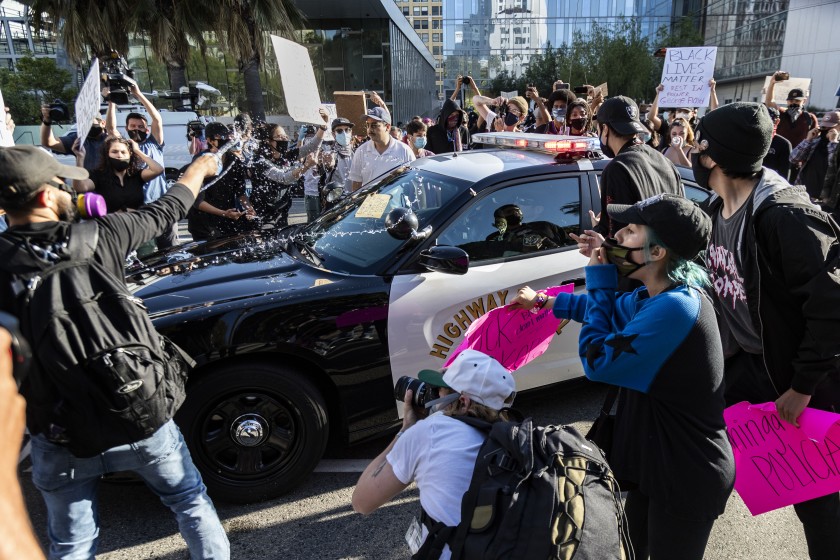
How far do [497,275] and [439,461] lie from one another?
182cm

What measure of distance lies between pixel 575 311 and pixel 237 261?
76.7 inches

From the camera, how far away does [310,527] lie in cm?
272

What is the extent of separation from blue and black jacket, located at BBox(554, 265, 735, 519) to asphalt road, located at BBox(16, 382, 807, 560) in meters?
1.12

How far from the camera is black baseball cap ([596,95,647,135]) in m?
3.34

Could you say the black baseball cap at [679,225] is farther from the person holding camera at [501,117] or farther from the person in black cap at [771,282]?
the person holding camera at [501,117]

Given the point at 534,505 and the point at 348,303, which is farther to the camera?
the point at 348,303

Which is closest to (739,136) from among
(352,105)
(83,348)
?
(83,348)

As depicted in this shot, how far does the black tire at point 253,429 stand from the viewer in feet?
8.67

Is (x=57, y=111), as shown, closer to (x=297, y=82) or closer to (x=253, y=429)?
(x=297, y=82)

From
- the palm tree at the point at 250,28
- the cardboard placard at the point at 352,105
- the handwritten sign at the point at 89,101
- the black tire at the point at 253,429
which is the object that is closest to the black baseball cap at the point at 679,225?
the black tire at the point at 253,429

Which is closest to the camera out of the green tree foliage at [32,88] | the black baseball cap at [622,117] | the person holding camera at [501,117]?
the black baseball cap at [622,117]

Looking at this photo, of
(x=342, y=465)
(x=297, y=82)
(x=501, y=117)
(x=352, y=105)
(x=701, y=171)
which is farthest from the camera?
(x=352, y=105)

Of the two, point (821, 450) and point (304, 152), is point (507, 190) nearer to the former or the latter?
point (821, 450)

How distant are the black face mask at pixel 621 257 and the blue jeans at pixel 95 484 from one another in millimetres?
1668
